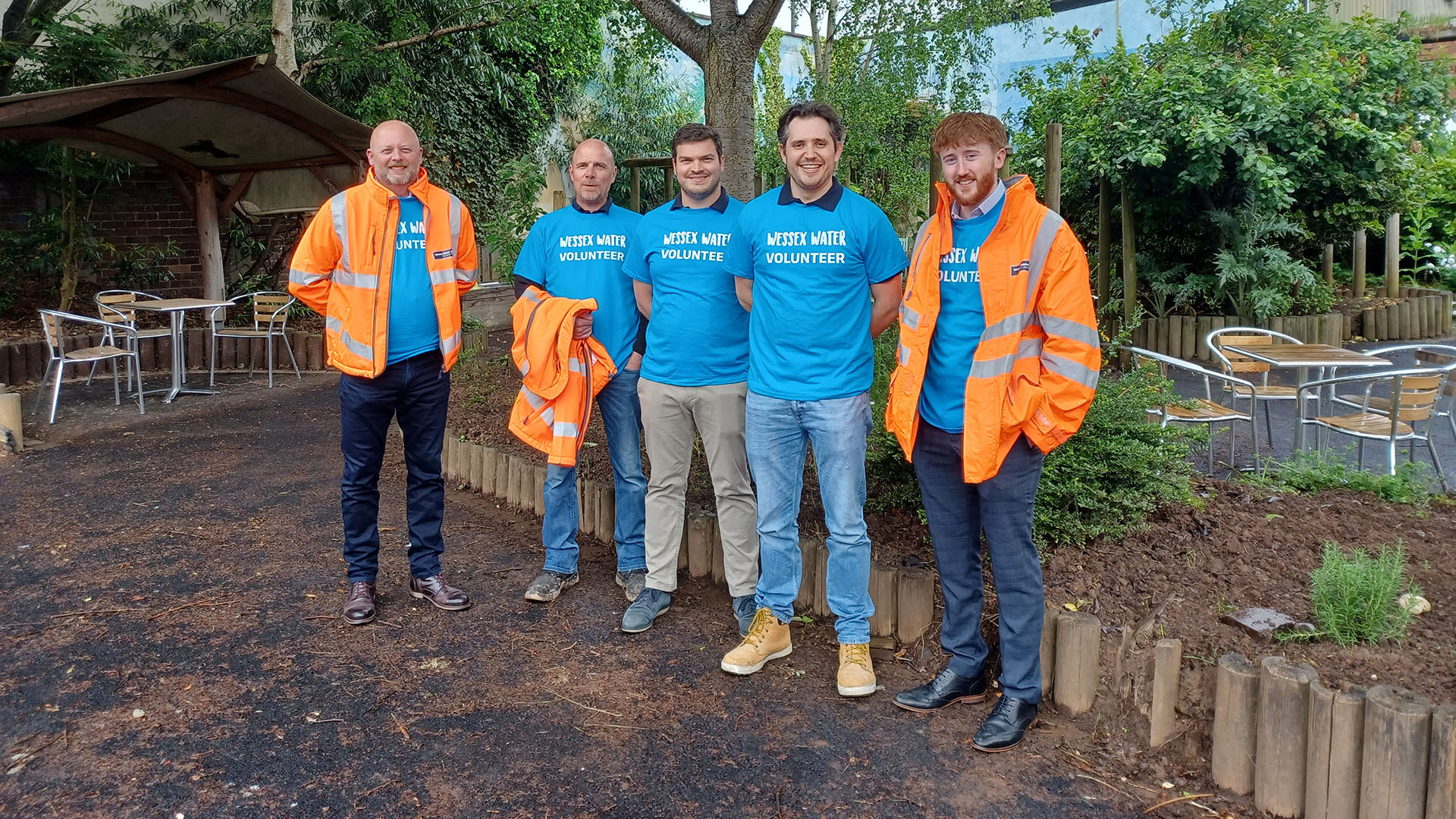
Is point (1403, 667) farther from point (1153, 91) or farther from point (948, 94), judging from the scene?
point (948, 94)

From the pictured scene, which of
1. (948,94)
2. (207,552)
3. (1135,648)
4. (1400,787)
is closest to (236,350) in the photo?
(207,552)

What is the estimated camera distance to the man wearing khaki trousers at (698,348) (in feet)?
12.7

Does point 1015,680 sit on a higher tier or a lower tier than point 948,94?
lower

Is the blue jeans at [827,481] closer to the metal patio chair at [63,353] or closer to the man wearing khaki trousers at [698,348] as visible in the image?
the man wearing khaki trousers at [698,348]

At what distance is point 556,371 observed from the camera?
429cm

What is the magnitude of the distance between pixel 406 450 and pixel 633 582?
3.48 ft

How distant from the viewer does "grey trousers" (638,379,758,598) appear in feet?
12.9

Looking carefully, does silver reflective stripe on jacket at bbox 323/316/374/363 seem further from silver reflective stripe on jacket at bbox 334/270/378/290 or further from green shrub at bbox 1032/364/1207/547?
green shrub at bbox 1032/364/1207/547

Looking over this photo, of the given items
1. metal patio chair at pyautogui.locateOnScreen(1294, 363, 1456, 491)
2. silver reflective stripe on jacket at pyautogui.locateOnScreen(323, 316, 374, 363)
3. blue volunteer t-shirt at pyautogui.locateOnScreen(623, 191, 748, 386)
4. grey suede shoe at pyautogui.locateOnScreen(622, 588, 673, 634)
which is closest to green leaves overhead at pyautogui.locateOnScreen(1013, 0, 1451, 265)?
metal patio chair at pyautogui.locateOnScreen(1294, 363, 1456, 491)

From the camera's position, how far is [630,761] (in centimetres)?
Result: 315

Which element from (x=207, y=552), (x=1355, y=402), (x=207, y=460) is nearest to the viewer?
(x=207, y=552)

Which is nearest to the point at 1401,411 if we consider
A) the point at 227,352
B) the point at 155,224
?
the point at 227,352

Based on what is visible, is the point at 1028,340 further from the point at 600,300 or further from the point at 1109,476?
the point at 600,300

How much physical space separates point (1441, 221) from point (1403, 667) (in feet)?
52.9
